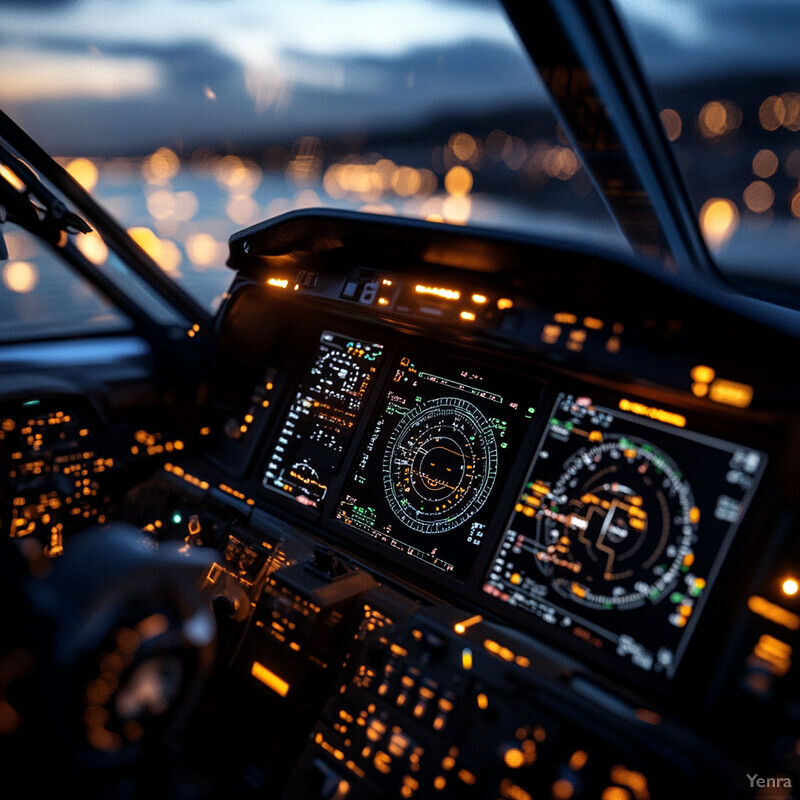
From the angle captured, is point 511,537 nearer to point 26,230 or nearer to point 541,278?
point 541,278

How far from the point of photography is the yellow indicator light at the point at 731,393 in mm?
1482

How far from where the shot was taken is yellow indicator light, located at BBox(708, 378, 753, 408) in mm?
1482

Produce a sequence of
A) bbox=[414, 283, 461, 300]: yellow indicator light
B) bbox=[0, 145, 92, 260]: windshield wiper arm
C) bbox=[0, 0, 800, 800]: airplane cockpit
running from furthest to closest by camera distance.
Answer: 1. bbox=[0, 145, 92, 260]: windshield wiper arm
2. bbox=[414, 283, 461, 300]: yellow indicator light
3. bbox=[0, 0, 800, 800]: airplane cockpit

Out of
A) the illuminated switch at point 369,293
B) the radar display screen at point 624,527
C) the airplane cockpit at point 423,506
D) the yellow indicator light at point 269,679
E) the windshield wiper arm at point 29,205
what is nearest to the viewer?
the airplane cockpit at point 423,506

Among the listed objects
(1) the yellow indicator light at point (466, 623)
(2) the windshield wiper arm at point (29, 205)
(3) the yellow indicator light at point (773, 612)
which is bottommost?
(1) the yellow indicator light at point (466, 623)

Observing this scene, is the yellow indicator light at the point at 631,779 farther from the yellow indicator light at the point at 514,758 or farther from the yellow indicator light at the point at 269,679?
the yellow indicator light at the point at 269,679

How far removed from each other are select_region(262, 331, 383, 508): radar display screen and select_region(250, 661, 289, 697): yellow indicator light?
0.58 meters

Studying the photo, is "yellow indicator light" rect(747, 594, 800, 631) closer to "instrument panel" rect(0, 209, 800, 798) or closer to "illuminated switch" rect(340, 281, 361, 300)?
"instrument panel" rect(0, 209, 800, 798)

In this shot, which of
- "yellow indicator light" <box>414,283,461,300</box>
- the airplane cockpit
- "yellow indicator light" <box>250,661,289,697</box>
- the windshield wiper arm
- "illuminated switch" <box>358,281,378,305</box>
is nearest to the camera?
the airplane cockpit

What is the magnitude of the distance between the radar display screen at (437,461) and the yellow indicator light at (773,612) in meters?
0.72

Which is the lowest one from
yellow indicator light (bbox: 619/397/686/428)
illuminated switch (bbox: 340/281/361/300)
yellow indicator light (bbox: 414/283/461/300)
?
yellow indicator light (bbox: 619/397/686/428)

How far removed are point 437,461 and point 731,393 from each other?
877mm

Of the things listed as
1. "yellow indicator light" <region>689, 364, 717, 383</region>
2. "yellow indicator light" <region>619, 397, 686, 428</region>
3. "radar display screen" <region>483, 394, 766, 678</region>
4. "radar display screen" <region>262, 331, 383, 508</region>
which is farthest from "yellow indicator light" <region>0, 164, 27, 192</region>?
"yellow indicator light" <region>689, 364, 717, 383</region>

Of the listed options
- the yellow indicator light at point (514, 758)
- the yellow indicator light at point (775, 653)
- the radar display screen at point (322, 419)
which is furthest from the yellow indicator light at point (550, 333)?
the yellow indicator light at point (514, 758)
